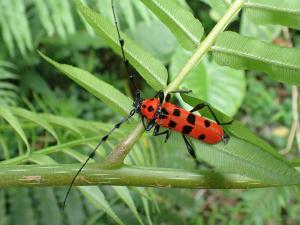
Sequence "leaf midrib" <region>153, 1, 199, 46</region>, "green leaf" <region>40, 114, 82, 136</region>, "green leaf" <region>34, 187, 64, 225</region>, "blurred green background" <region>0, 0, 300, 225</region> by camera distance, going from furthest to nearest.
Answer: "blurred green background" <region>0, 0, 300, 225</region>
"green leaf" <region>34, 187, 64, 225</region>
"green leaf" <region>40, 114, 82, 136</region>
"leaf midrib" <region>153, 1, 199, 46</region>

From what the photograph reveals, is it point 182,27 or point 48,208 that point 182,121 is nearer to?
point 182,27

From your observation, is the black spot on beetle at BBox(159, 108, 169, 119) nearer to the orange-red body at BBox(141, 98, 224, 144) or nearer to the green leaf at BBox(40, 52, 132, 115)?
the orange-red body at BBox(141, 98, 224, 144)

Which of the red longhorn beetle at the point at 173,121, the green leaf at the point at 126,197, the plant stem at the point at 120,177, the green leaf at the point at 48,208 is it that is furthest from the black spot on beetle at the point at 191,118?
the green leaf at the point at 48,208

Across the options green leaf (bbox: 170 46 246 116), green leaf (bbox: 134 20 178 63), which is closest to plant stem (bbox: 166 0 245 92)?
green leaf (bbox: 170 46 246 116)

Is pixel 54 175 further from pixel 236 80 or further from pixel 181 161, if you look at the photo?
pixel 236 80

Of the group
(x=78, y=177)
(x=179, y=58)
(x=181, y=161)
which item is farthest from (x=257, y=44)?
(x=179, y=58)

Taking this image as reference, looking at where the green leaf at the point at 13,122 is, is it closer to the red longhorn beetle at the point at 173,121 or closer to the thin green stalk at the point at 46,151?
the thin green stalk at the point at 46,151
